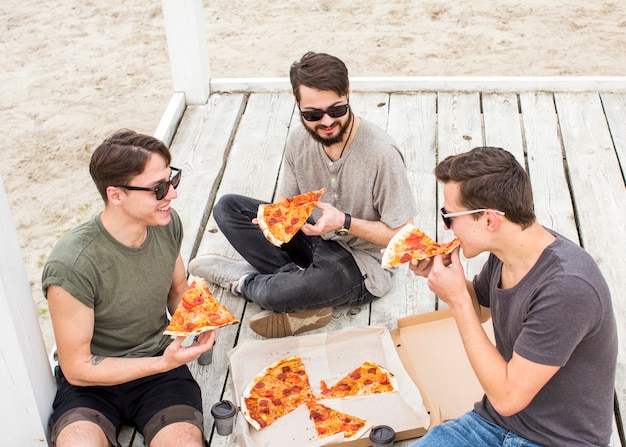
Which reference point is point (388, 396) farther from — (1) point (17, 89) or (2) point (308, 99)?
(1) point (17, 89)

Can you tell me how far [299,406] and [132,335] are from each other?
3.36ft

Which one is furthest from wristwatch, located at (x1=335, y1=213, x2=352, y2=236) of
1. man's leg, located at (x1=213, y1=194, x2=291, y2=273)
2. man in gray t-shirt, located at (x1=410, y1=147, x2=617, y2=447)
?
man in gray t-shirt, located at (x1=410, y1=147, x2=617, y2=447)

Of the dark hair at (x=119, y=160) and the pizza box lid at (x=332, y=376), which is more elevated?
the dark hair at (x=119, y=160)

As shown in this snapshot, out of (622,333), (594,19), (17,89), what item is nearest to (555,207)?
(622,333)

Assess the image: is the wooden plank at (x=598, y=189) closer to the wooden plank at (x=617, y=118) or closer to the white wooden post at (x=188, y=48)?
the wooden plank at (x=617, y=118)

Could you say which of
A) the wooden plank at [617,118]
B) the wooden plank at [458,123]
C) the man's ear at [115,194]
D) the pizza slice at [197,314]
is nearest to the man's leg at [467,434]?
the pizza slice at [197,314]

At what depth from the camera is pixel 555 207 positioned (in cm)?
623

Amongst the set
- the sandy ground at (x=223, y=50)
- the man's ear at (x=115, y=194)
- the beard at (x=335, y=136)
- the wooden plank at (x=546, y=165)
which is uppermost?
the man's ear at (x=115, y=194)

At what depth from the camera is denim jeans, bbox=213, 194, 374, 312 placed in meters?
5.14

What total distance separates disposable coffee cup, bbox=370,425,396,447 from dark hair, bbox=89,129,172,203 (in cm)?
183

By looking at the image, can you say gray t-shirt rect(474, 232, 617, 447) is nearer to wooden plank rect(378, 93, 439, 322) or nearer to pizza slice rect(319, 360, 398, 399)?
pizza slice rect(319, 360, 398, 399)

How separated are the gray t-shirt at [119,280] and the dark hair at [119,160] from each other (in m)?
0.25

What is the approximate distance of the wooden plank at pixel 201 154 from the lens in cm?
631

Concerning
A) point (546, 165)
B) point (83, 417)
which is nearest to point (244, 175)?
point (546, 165)
